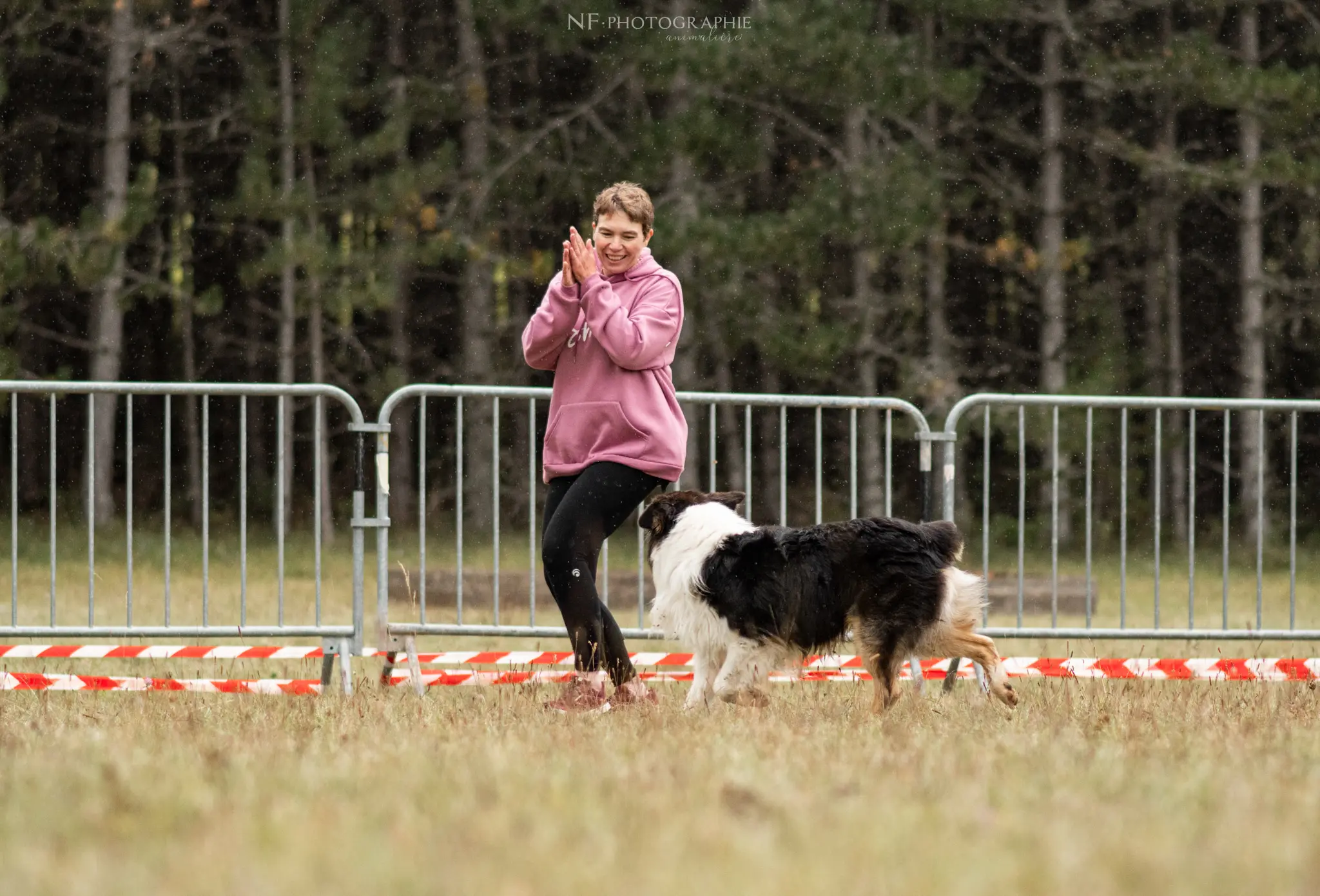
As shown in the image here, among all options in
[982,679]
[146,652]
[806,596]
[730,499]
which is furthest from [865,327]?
[806,596]

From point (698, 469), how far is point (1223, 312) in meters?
8.97

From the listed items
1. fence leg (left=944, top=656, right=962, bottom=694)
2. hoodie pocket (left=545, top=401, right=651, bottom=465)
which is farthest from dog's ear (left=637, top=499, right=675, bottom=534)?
fence leg (left=944, top=656, right=962, bottom=694)

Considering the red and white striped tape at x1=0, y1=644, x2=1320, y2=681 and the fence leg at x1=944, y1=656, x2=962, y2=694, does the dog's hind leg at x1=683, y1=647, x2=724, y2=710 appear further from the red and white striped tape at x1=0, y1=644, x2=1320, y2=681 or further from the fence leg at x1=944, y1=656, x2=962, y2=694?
the fence leg at x1=944, y1=656, x2=962, y2=694

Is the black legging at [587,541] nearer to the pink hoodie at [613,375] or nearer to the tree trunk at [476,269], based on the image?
the pink hoodie at [613,375]

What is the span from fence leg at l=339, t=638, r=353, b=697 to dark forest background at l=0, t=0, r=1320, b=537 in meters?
12.0

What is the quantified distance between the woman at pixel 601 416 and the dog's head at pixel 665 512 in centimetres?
12

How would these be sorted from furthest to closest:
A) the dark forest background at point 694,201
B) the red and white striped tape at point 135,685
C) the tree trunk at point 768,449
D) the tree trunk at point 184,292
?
the tree trunk at point 768,449, the tree trunk at point 184,292, the dark forest background at point 694,201, the red and white striped tape at point 135,685

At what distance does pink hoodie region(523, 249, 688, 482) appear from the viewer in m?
6.04

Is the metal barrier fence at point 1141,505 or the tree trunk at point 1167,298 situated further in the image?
the tree trunk at point 1167,298

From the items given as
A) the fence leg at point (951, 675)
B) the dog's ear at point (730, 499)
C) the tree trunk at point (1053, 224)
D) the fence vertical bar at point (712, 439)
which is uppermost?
the tree trunk at point (1053, 224)

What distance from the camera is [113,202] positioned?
20922mm

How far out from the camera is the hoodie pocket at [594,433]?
6.10m

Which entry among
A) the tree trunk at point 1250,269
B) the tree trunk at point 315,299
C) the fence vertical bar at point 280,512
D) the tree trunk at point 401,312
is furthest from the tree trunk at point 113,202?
the tree trunk at point 1250,269

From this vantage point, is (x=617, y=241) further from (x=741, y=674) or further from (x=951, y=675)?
(x=951, y=675)
